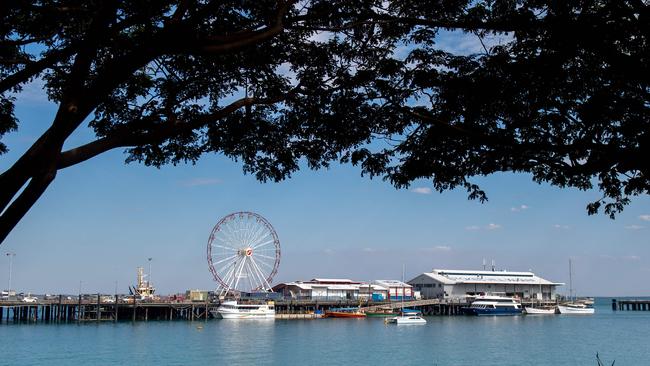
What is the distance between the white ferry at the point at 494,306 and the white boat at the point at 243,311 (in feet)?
108

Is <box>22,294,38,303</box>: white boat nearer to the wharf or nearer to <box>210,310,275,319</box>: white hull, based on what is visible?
the wharf

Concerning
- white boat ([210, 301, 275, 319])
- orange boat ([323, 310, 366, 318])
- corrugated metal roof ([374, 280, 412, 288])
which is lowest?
orange boat ([323, 310, 366, 318])

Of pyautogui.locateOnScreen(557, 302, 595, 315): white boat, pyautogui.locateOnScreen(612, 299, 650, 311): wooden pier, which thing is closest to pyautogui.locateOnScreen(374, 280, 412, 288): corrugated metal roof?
pyautogui.locateOnScreen(557, 302, 595, 315): white boat

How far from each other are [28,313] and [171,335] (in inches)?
Answer: 1530

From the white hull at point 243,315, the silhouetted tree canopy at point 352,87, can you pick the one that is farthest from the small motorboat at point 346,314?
the silhouetted tree canopy at point 352,87

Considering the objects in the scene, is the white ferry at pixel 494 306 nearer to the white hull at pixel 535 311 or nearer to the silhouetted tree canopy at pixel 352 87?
the white hull at pixel 535 311

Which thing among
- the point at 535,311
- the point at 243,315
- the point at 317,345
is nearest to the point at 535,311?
the point at 535,311

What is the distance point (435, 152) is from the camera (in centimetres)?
1046

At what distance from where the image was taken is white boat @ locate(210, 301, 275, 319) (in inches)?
3716

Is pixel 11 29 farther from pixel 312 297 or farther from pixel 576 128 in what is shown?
pixel 312 297

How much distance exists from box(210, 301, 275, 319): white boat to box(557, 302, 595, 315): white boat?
2140 inches

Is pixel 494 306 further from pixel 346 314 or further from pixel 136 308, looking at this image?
pixel 136 308

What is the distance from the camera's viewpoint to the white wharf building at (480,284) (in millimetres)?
114125

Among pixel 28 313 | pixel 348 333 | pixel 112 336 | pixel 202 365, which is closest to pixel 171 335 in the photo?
pixel 112 336
